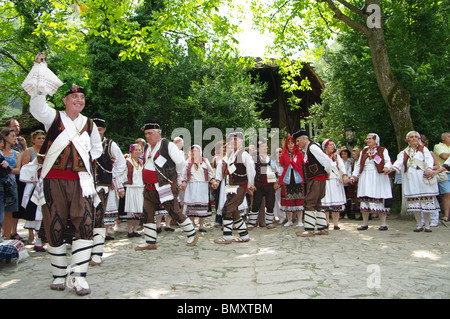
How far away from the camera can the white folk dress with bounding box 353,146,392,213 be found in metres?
8.18

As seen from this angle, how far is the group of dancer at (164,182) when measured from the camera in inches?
161

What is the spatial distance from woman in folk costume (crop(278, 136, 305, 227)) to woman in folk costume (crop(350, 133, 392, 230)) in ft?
4.50

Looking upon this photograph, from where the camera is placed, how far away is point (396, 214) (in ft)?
35.1

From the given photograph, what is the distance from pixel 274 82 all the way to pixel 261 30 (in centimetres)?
542

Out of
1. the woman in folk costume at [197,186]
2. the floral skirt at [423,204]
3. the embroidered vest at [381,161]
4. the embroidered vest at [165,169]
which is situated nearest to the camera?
the embroidered vest at [165,169]

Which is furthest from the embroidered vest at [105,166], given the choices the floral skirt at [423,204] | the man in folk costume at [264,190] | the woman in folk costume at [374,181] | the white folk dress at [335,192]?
the floral skirt at [423,204]

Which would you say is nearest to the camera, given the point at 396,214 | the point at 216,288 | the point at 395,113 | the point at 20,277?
the point at 216,288

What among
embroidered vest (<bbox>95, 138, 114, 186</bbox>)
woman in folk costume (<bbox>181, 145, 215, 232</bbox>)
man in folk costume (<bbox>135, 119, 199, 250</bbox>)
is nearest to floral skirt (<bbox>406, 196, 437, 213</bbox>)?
woman in folk costume (<bbox>181, 145, 215, 232</bbox>)

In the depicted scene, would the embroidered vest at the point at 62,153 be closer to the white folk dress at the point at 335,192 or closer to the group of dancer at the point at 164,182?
the group of dancer at the point at 164,182

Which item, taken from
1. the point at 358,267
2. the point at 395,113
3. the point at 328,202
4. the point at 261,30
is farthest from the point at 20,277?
the point at 261,30

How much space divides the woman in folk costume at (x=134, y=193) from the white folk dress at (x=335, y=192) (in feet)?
13.8

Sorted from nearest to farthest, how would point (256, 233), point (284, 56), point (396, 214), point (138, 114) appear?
point (256, 233), point (396, 214), point (284, 56), point (138, 114)

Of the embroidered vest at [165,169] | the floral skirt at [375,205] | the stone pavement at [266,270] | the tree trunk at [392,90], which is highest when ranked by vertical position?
the tree trunk at [392,90]

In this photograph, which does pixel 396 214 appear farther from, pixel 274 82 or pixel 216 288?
pixel 274 82
